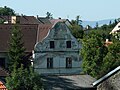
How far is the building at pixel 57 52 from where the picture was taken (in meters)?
44.5

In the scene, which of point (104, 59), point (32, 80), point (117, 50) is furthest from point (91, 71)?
point (32, 80)

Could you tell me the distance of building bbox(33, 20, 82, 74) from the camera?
4447 cm

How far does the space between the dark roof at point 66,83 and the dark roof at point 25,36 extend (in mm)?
15635

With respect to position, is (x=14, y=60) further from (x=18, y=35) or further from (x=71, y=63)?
(x=71, y=63)

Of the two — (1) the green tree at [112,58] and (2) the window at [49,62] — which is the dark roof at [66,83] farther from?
(2) the window at [49,62]

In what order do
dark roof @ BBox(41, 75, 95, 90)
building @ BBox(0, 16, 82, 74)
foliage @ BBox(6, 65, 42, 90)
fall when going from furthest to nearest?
building @ BBox(0, 16, 82, 74) < dark roof @ BBox(41, 75, 95, 90) < foliage @ BBox(6, 65, 42, 90)

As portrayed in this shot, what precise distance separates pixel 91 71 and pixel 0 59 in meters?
8.84

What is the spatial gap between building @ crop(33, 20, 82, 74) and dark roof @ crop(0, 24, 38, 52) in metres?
1.02

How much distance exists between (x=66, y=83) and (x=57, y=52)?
1653cm

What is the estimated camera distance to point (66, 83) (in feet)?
93.8

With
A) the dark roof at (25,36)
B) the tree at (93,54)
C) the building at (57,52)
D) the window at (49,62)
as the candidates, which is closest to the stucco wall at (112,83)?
the tree at (93,54)

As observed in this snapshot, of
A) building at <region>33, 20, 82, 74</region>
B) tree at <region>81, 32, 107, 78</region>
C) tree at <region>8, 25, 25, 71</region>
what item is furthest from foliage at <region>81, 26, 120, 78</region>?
tree at <region>8, 25, 25, 71</region>

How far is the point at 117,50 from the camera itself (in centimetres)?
4444

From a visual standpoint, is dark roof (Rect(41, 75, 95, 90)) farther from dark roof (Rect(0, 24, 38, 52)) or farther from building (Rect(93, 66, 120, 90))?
dark roof (Rect(0, 24, 38, 52))
